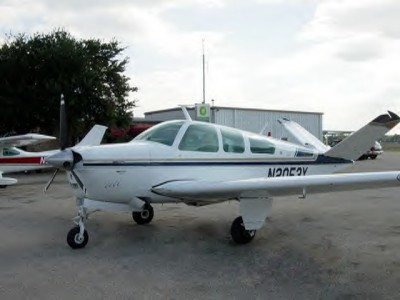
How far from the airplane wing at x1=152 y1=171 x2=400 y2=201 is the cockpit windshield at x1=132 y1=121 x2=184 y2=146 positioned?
0.78 meters

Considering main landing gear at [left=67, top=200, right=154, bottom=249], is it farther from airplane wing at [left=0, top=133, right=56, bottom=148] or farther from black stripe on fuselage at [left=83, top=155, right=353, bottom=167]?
airplane wing at [left=0, top=133, right=56, bottom=148]

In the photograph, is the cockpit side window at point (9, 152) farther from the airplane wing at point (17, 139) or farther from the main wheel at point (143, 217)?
the main wheel at point (143, 217)

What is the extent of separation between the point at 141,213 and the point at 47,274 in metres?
3.29

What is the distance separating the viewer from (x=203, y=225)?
875cm

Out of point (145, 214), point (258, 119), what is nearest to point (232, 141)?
point (145, 214)

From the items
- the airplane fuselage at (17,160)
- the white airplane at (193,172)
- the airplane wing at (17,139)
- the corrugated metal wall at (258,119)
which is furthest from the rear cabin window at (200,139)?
the corrugated metal wall at (258,119)

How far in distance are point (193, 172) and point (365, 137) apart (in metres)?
3.04

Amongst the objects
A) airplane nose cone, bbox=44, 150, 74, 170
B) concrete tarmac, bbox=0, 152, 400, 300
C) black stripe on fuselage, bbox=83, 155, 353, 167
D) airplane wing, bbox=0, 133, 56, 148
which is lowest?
concrete tarmac, bbox=0, 152, 400, 300

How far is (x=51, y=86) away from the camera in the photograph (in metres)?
25.3

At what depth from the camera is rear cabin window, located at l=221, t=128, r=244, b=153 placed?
26.6 feet

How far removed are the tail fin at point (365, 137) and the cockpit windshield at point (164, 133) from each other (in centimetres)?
311

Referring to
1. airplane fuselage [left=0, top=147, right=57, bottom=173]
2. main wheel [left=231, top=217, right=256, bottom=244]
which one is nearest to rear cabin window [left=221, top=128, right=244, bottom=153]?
main wheel [left=231, top=217, right=256, bottom=244]

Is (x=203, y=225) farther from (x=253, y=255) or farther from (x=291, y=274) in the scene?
(x=291, y=274)

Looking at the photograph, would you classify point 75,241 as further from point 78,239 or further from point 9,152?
point 9,152
